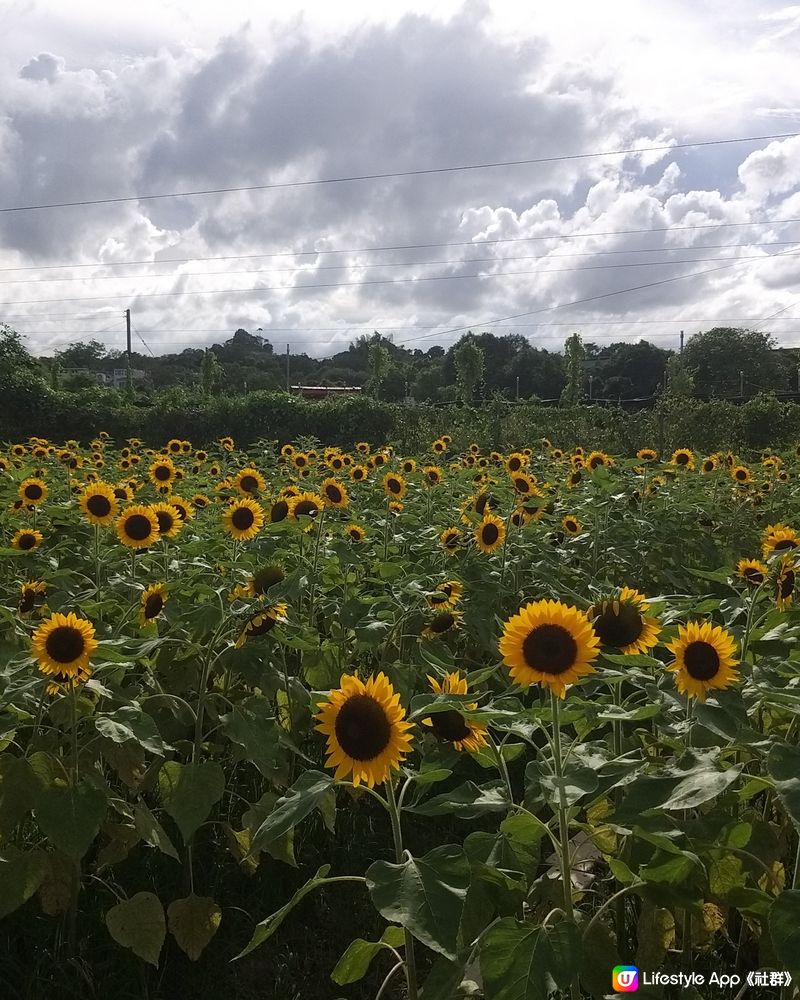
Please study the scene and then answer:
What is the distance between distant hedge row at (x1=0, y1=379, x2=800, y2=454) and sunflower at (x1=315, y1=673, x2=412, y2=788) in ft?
49.9

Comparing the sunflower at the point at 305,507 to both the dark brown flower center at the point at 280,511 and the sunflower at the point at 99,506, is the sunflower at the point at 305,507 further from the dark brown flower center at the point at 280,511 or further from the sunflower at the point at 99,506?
the sunflower at the point at 99,506

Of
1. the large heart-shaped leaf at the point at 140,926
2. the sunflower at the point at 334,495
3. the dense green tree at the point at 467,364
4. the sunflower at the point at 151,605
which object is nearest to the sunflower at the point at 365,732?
the large heart-shaped leaf at the point at 140,926

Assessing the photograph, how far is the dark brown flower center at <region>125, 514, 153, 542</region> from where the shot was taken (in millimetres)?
3525

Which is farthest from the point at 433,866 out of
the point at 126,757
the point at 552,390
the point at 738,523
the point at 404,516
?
the point at 552,390

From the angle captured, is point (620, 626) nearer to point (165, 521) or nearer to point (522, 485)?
point (165, 521)

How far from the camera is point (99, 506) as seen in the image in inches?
148

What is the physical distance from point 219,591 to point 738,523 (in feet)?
14.8

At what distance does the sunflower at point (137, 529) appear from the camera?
3510 millimetres

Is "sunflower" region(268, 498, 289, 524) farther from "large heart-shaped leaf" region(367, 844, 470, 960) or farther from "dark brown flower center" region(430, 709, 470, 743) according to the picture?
"large heart-shaped leaf" region(367, 844, 470, 960)

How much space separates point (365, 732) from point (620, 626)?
719 millimetres

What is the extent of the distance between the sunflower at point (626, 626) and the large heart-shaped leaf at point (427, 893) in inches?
28.4

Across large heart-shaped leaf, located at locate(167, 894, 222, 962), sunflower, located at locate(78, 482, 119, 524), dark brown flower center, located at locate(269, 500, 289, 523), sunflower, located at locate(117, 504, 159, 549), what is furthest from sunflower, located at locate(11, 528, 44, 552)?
large heart-shaped leaf, located at locate(167, 894, 222, 962)

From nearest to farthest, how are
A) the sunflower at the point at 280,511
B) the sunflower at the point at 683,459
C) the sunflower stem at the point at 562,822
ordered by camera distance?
1. the sunflower stem at the point at 562,822
2. the sunflower at the point at 280,511
3. the sunflower at the point at 683,459

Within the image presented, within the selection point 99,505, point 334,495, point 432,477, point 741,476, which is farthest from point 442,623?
point 741,476
